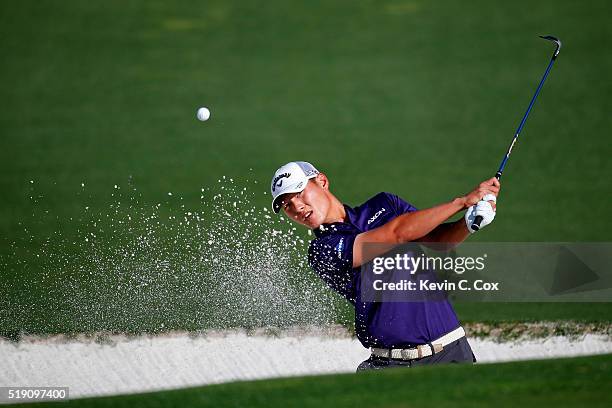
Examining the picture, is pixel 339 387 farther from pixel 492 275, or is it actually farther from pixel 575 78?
pixel 575 78

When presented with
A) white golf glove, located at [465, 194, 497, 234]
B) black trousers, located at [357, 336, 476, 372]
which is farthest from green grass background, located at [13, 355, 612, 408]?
white golf glove, located at [465, 194, 497, 234]

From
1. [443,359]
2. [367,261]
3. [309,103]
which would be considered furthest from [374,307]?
[309,103]

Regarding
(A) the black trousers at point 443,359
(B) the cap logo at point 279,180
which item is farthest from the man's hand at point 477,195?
(B) the cap logo at point 279,180

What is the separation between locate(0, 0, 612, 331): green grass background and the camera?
13.0 meters

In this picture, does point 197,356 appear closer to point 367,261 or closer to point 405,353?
point 405,353

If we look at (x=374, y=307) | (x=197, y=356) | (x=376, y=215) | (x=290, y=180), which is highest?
(x=290, y=180)

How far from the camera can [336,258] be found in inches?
258

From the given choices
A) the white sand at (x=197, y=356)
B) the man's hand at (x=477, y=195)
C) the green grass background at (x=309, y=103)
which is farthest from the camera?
the green grass background at (x=309, y=103)

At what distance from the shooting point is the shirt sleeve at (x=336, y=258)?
650cm

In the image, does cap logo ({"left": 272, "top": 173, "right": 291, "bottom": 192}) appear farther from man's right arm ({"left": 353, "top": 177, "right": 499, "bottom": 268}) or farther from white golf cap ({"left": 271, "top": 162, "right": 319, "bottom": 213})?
man's right arm ({"left": 353, "top": 177, "right": 499, "bottom": 268})

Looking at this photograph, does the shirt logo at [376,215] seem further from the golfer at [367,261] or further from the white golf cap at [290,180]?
the white golf cap at [290,180]

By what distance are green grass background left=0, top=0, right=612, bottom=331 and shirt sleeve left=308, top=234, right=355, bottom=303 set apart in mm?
Answer: 4838

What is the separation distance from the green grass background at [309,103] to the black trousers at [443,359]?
473 centimetres

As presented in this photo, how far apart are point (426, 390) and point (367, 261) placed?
97 cm
